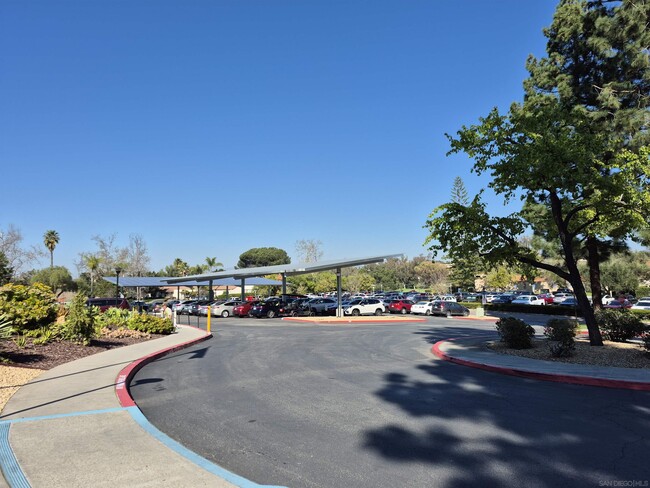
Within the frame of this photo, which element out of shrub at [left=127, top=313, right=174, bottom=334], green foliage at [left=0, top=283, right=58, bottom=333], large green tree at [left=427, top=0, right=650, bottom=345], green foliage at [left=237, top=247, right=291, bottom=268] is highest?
green foliage at [left=237, top=247, right=291, bottom=268]

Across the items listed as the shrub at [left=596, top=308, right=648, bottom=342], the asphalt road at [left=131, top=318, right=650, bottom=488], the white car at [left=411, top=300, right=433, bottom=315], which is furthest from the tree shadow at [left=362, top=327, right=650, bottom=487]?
the white car at [left=411, top=300, right=433, bottom=315]

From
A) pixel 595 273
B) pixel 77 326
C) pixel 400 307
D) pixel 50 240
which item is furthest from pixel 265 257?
pixel 77 326

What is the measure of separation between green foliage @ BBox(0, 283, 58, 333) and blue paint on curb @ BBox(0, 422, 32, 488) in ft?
29.6

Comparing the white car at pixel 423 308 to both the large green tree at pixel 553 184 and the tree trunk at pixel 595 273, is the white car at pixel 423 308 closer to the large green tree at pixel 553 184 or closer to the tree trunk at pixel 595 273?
the tree trunk at pixel 595 273

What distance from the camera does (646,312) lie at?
30.8 meters

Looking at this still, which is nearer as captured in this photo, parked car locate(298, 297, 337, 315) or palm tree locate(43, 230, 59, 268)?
parked car locate(298, 297, 337, 315)

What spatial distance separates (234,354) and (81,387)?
603cm

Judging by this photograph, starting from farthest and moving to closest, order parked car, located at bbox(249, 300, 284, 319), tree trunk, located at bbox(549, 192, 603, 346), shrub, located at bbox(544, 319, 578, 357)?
parked car, located at bbox(249, 300, 284, 319) < tree trunk, located at bbox(549, 192, 603, 346) < shrub, located at bbox(544, 319, 578, 357)

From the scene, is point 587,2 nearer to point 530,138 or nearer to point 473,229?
point 530,138

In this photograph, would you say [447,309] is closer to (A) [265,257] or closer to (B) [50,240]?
(B) [50,240]

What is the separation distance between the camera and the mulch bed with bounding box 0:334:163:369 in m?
10.4

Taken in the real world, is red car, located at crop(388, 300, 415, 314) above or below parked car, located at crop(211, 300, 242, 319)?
below

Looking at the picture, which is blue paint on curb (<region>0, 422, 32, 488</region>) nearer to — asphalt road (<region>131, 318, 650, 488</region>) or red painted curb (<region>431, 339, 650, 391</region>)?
asphalt road (<region>131, 318, 650, 488</region>)

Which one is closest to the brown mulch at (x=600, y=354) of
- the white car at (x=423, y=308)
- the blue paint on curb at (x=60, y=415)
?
the blue paint on curb at (x=60, y=415)
